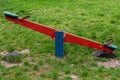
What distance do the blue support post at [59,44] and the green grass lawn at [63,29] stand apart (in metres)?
0.11

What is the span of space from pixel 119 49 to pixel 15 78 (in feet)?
7.67

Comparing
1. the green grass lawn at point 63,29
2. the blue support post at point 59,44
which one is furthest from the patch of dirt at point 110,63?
the blue support post at point 59,44

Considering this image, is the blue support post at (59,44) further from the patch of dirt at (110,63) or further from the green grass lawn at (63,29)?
the patch of dirt at (110,63)

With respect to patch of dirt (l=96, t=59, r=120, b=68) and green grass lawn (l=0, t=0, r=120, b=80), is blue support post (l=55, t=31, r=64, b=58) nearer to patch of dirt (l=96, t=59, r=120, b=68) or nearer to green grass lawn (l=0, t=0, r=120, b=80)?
green grass lawn (l=0, t=0, r=120, b=80)

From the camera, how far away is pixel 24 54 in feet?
22.9

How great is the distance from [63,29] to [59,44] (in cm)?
208

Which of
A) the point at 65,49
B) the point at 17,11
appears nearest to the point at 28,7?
the point at 17,11

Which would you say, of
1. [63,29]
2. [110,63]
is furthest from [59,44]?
[63,29]

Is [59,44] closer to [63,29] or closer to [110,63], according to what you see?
[110,63]

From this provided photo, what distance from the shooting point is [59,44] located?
668cm

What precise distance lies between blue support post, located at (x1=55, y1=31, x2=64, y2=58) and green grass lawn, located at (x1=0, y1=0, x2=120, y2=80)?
11 cm

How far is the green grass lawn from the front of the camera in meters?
6.20

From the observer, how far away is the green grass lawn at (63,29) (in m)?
6.20

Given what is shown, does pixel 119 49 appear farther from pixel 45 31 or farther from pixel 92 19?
pixel 92 19
